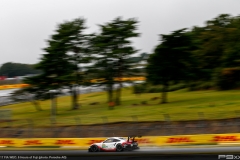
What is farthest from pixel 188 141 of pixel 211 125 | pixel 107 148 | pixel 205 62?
pixel 205 62

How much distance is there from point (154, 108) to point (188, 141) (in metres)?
18.4

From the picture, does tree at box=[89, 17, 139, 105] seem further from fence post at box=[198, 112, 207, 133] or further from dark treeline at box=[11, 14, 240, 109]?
fence post at box=[198, 112, 207, 133]

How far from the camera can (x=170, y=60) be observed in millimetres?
45531

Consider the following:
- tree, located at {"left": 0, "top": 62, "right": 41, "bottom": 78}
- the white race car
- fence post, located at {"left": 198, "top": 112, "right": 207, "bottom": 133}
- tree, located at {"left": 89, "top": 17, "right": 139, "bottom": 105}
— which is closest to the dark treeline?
tree, located at {"left": 89, "top": 17, "right": 139, "bottom": 105}

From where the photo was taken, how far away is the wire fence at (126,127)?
30.8 metres

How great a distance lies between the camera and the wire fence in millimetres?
30766

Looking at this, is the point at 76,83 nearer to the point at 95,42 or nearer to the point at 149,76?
the point at 95,42

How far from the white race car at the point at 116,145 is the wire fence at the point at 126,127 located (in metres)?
7.49

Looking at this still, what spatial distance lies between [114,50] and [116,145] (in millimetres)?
25291

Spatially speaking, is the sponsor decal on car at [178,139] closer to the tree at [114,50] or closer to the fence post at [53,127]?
the fence post at [53,127]

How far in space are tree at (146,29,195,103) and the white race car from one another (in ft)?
79.2

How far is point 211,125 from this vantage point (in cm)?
3150

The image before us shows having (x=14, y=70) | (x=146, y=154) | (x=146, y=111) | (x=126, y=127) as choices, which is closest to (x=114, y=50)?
(x=146, y=111)

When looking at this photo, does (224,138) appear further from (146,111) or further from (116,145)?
(146,111)
